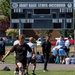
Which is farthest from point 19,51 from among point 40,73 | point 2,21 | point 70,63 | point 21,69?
point 2,21

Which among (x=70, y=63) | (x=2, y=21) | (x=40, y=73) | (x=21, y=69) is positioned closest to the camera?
(x=21, y=69)

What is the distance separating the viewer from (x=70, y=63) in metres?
25.2

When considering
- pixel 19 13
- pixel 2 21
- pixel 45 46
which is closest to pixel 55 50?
pixel 19 13

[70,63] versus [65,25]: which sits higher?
[65,25]

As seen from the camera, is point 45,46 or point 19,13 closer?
point 45,46

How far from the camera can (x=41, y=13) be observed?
26.0m

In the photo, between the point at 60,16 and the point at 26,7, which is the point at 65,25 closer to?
the point at 60,16

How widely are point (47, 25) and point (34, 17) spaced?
3.39 ft

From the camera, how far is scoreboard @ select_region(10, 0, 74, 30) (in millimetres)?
26031

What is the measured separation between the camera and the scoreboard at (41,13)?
85.4ft

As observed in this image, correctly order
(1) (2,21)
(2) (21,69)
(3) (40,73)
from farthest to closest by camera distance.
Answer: (1) (2,21) → (3) (40,73) → (2) (21,69)

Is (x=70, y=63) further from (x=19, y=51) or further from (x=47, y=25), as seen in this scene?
(x=19, y=51)

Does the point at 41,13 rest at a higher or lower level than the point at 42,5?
lower

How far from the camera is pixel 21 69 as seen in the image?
13.7 metres
